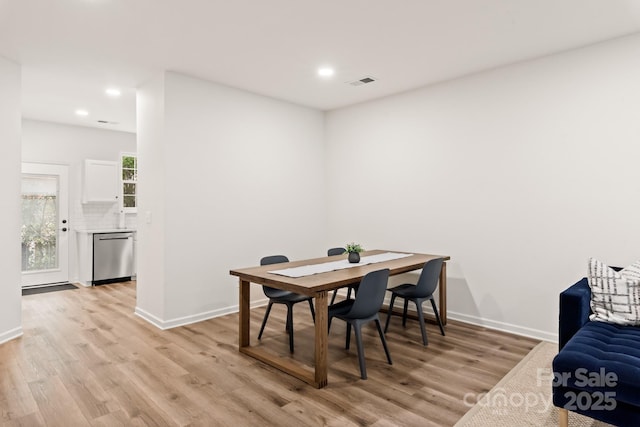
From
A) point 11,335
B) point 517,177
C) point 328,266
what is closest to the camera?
point 328,266

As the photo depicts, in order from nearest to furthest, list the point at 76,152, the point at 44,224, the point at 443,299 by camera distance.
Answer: the point at 443,299 < the point at 44,224 < the point at 76,152

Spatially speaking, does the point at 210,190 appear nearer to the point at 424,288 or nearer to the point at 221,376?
the point at 221,376

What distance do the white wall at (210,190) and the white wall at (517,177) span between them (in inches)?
52.2

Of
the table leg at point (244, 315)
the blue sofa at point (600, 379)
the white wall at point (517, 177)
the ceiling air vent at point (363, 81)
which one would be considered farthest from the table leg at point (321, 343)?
the ceiling air vent at point (363, 81)

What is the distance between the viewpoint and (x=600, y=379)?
1.96m

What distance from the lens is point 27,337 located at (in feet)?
12.6

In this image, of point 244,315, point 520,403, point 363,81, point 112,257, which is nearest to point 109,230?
point 112,257

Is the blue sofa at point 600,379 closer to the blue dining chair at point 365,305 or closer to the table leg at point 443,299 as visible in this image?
the blue dining chair at point 365,305

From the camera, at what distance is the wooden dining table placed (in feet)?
9.12

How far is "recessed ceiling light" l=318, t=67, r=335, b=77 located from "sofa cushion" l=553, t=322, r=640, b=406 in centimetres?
326

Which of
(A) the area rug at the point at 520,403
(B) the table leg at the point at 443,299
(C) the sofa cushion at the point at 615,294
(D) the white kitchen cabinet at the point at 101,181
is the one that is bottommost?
(A) the area rug at the point at 520,403

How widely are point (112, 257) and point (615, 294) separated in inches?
269

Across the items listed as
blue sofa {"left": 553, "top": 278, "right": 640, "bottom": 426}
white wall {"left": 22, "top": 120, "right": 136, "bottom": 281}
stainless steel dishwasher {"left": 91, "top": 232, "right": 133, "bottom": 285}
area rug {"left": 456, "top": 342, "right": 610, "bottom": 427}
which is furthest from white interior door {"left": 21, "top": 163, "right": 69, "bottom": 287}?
blue sofa {"left": 553, "top": 278, "right": 640, "bottom": 426}

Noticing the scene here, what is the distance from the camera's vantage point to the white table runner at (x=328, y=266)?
3250 mm
